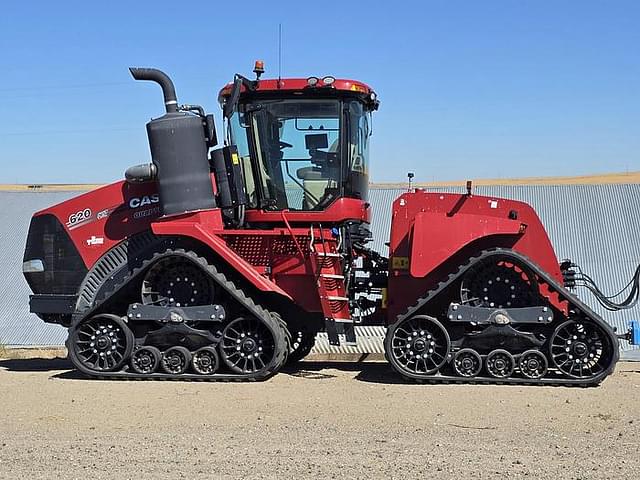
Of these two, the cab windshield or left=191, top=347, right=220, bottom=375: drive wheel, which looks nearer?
left=191, top=347, right=220, bottom=375: drive wheel

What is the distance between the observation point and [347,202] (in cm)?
1060

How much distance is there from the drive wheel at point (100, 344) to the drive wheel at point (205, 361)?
702mm

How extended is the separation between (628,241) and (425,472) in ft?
43.6

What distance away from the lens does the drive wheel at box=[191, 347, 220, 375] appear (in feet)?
33.5

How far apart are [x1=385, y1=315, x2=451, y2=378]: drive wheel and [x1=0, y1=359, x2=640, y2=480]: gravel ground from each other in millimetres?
251

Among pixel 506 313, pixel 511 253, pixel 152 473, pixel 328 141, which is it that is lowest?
pixel 152 473

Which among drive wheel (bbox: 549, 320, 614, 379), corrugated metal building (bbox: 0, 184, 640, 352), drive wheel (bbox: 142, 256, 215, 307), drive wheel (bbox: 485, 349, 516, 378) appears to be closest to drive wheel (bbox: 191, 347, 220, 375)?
drive wheel (bbox: 142, 256, 215, 307)

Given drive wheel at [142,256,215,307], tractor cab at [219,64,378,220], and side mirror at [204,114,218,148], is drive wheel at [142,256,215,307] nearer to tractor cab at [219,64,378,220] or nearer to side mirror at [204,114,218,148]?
tractor cab at [219,64,378,220]

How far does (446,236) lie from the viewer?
32.8 ft

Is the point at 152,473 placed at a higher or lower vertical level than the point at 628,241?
lower

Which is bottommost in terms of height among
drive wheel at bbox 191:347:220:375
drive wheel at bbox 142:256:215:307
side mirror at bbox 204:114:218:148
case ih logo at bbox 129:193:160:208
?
drive wheel at bbox 191:347:220:375

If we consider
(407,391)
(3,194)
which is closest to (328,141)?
(407,391)

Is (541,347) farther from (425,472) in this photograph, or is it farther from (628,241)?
(628,241)

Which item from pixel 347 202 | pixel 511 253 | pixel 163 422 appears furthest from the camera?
pixel 347 202
